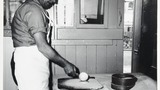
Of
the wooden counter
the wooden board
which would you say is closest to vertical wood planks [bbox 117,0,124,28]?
the wooden counter

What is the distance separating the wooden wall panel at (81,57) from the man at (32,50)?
1.07 meters

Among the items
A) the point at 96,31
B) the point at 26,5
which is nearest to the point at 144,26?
the point at 96,31

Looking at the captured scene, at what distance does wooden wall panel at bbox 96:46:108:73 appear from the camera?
2670 millimetres

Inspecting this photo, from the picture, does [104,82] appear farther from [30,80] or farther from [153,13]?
[153,13]

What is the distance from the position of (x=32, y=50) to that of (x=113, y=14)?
143cm

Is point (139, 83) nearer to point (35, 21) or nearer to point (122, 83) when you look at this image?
point (122, 83)

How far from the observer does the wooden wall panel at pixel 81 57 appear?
8.66ft

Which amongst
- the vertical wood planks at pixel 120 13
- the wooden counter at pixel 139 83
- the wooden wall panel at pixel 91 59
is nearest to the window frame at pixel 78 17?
the vertical wood planks at pixel 120 13

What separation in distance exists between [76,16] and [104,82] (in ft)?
3.70

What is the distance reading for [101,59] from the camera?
269 cm

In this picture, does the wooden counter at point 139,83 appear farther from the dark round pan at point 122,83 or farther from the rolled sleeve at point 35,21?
the rolled sleeve at point 35,21

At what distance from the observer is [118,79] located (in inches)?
57.7

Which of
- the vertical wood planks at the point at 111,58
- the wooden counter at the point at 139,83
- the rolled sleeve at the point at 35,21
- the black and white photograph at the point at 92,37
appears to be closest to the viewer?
the rolled sleeve at the point at 35,21

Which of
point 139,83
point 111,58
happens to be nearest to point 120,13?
point 111,58
